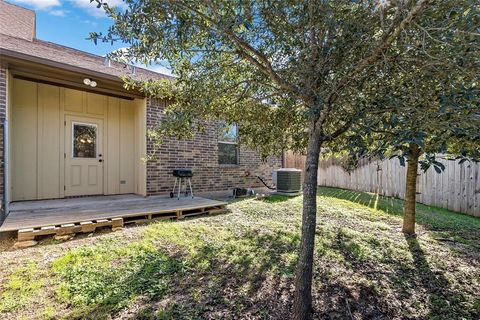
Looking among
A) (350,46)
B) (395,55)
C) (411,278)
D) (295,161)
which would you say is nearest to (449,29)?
(395,55)

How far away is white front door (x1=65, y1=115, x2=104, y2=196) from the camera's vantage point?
22.5 ft

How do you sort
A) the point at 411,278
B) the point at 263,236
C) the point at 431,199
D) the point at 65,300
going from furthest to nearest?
1. the point at 431,199
2. the point at 263,236
3. the point at 411,278
4. the point at 65,300

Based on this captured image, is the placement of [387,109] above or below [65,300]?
above

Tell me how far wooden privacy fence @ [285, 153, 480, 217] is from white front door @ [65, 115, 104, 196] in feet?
23.7

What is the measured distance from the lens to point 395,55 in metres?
2.09

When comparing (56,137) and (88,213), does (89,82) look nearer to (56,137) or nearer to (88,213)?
(56,137)

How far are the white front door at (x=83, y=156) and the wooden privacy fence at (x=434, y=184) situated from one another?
7210 millimetres

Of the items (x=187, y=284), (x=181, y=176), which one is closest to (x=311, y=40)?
(x=187, y=284)

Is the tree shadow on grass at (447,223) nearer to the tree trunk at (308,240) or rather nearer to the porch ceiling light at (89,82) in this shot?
the tree trunk at (308,240)

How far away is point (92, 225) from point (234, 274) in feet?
9.19

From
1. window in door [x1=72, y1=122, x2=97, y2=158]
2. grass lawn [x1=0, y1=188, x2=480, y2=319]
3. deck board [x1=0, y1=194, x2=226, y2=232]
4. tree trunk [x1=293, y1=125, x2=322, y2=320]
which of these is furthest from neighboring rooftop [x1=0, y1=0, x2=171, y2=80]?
tree trunk [x1=293, y1=125, x2=322, y2=320]

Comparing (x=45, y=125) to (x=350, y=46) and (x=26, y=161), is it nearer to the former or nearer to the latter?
(x=26, y=161)

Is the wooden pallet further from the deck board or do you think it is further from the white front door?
the white front door

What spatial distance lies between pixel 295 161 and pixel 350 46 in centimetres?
1170
